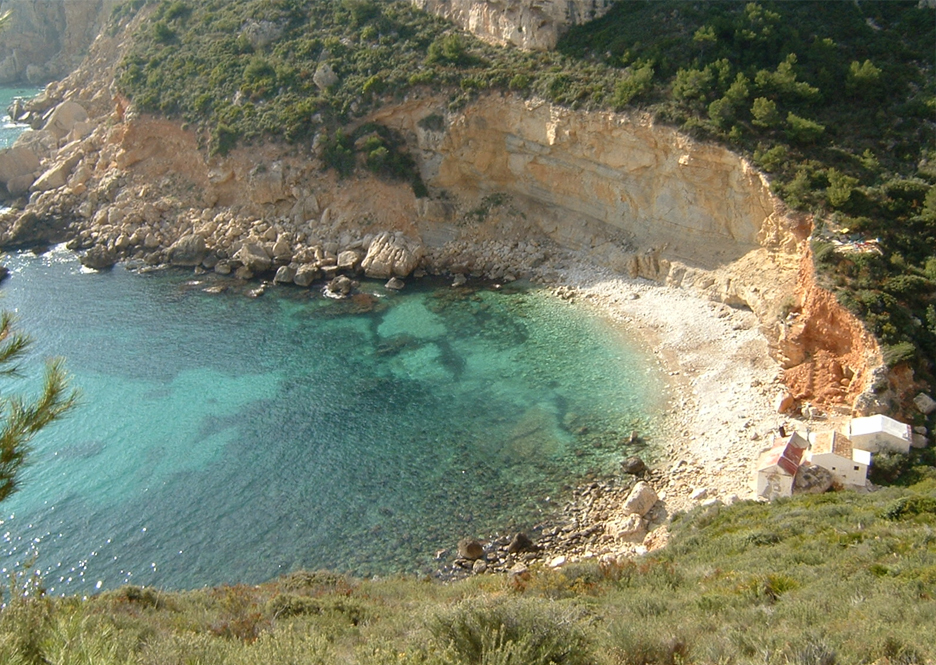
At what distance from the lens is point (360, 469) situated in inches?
891

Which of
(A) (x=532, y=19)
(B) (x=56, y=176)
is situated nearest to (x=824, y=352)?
(A) (x=532, y=19)

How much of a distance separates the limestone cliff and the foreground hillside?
221 feet

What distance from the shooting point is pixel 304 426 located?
2486cm

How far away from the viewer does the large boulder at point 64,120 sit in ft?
157

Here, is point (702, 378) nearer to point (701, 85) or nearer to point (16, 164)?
point (701, 85)

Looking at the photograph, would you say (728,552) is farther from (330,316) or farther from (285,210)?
(285,210)

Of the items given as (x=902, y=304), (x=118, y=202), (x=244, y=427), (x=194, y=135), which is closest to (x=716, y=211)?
(x=902, y=304)

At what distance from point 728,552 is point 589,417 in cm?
880

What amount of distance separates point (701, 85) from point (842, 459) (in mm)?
17142

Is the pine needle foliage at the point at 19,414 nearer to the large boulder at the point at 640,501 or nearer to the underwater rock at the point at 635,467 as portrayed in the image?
the large boulder at the point at 640,501

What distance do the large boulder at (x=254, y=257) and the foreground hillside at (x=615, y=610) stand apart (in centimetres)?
2131

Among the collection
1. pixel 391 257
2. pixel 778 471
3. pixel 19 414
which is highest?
pixel 19 414

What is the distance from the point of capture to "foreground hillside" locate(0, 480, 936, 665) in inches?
362

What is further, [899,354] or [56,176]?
[56,176]
